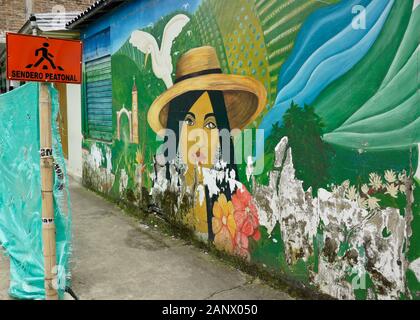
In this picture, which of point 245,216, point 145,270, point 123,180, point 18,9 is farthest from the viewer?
point 18,9

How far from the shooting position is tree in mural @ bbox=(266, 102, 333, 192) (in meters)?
3.28

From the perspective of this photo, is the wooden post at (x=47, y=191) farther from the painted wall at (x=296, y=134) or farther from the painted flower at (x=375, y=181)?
the painted flower at (x=375, y=181)

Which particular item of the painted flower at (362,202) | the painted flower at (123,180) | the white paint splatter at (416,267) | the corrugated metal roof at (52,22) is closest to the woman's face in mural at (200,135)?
the painted flower at (362,202)

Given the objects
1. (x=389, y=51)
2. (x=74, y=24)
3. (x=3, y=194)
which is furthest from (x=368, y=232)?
(x=74, y=24)

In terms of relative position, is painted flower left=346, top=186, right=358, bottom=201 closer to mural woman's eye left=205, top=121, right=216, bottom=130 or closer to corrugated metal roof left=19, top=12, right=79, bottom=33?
mural woman's eye left=205, top=121, right=216, bottom=130

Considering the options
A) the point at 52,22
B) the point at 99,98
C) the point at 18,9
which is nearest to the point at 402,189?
the point at 99,98

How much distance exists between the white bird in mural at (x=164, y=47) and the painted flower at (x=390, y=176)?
10.5ft

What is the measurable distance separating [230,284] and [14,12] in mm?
16314

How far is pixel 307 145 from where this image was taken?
3.42 m

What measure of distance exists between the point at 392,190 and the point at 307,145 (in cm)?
83

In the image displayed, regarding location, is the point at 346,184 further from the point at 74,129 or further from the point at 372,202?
the point at 74,129

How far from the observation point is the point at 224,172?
443cm

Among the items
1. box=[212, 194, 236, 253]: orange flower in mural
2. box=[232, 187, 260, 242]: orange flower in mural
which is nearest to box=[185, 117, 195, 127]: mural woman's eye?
box=[212, 194, 236, 253]: orange flower in mural

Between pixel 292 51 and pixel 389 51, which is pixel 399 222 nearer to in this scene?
pixel 389 51
